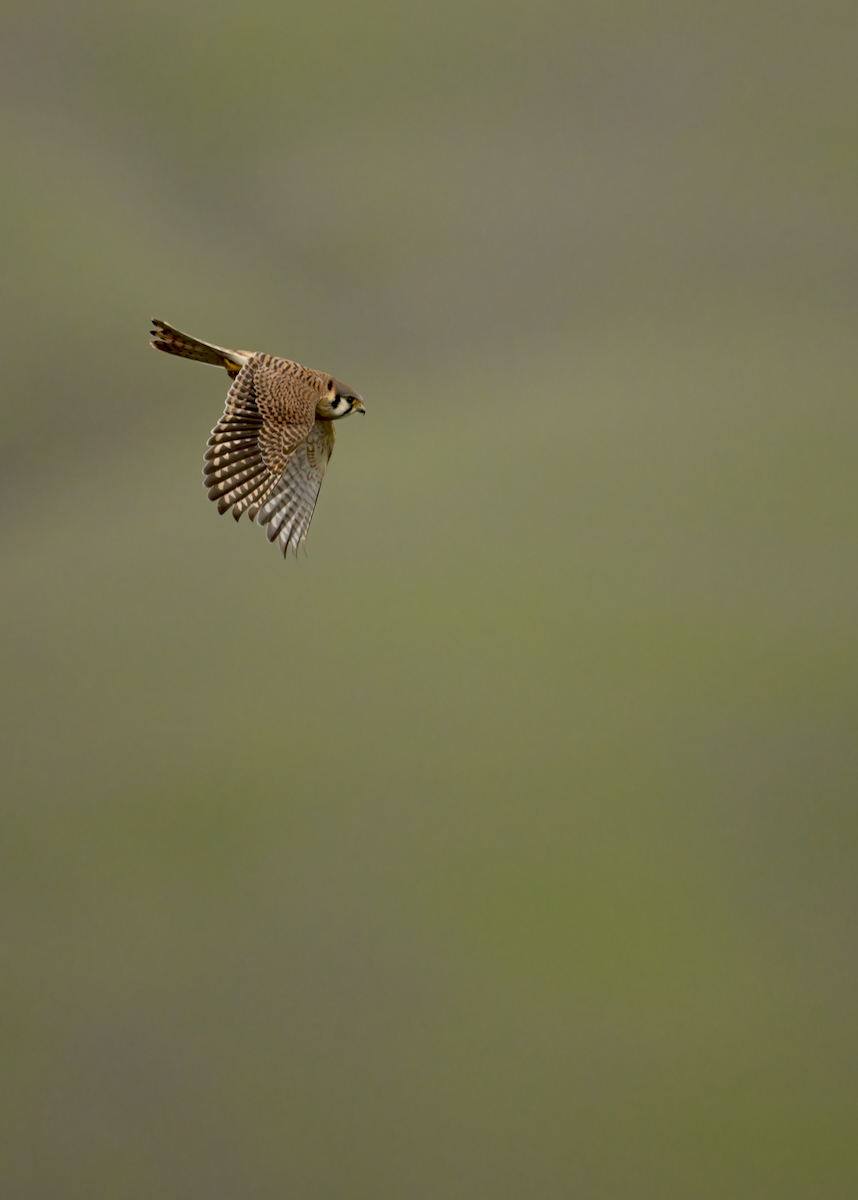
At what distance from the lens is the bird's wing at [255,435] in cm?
281

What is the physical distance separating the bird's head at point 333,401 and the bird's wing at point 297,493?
0.04m

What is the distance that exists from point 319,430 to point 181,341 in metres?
0.37

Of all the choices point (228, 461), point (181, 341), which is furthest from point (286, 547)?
point (181, 341)

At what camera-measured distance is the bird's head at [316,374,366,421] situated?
9.83ft

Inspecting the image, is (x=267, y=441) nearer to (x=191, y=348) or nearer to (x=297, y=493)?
(x=297, y=493)

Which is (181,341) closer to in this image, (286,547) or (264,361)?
(264,361)

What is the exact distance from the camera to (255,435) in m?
2.84

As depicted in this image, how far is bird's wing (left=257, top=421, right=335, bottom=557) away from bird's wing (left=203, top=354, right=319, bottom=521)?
67 millimetres

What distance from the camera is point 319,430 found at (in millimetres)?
3074

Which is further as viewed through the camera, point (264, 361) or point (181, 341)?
point (181, 341)

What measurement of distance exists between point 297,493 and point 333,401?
0.21 metres

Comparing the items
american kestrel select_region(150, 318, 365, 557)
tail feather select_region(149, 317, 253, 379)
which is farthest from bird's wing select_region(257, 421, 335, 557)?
tail feather select_region(149, 317, 253, 379)

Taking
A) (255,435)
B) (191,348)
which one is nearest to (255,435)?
(255,435)

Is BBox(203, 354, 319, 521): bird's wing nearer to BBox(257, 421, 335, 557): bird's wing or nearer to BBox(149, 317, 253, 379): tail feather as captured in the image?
BBox(257, 421, 335, 557): bird's wing
